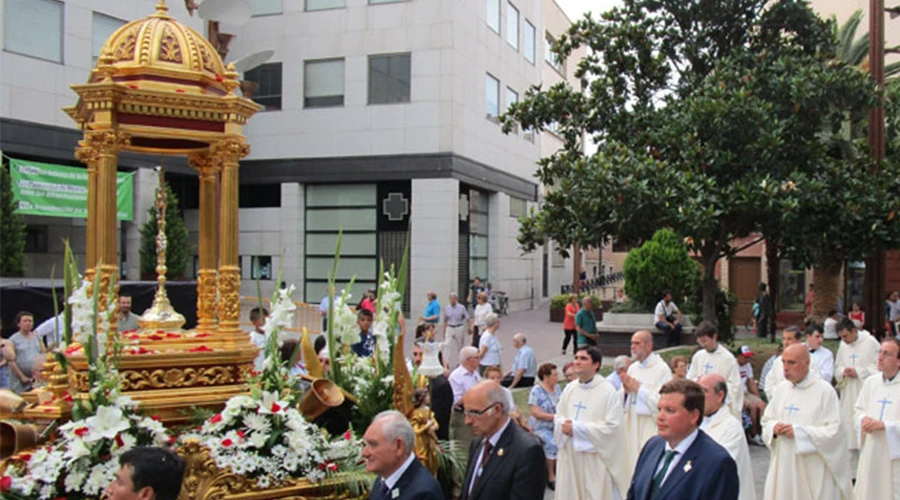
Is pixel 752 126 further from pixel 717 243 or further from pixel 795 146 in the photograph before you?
pixel 717 243

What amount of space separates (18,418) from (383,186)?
25.4 m

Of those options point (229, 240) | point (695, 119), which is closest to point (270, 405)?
point (229, 240)

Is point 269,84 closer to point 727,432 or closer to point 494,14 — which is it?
point 494,14

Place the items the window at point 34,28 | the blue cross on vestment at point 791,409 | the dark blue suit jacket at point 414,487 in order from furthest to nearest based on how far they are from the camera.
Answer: the window at point 34,28
the blue cross on vestment at point 791,409
the dark blue suit jacket at point 414,487

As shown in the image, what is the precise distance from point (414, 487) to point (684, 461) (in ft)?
4.96

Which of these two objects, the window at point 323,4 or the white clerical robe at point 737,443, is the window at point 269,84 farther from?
the white clerical robe at point 737,443

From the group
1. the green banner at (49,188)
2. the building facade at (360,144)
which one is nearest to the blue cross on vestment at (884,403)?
the green banner at (49,188)

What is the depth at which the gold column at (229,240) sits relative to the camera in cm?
675

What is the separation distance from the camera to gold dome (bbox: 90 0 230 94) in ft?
21.6

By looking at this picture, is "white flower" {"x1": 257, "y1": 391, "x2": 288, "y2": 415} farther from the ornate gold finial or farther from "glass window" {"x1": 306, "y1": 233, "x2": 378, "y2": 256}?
"glass window" {"x1": 306, "y1": 233, "x2": 378, "y2": 256}

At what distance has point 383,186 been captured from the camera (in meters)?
30.8

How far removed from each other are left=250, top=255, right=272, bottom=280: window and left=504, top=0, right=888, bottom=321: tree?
16.6 metres

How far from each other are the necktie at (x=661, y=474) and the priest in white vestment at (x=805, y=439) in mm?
3682

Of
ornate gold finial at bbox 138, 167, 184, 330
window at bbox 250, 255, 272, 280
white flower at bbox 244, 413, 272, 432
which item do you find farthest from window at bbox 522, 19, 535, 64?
white flower at bbox 244, 413, 272, 432
